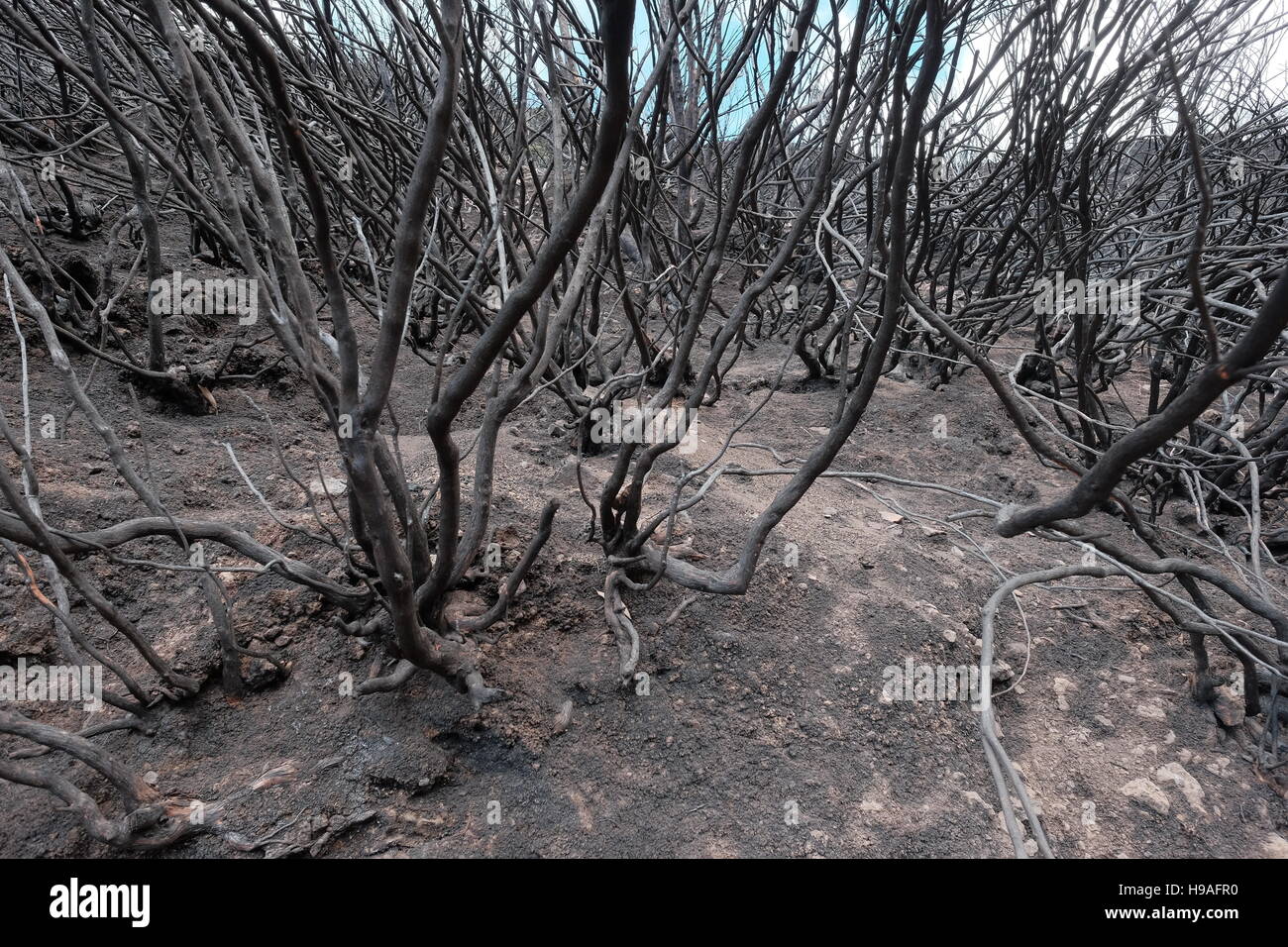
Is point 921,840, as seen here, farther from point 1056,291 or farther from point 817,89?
point 817,89

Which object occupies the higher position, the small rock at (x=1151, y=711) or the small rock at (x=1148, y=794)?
the small rock at (x=1151, y=711)

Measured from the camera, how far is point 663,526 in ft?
7.06

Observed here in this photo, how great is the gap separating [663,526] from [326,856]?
123cm

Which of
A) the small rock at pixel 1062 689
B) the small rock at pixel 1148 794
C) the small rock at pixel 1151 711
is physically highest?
the small rock at pixel 1062 689

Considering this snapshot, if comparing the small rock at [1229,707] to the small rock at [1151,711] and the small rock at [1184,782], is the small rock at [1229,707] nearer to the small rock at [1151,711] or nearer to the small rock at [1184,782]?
the small rock at [1151,711]

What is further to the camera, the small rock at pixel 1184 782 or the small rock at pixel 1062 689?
A: the small rock at pixel 1062 689

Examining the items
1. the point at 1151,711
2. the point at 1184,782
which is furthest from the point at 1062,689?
the point at 1184,782

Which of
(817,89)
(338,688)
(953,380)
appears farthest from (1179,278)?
(338,688)

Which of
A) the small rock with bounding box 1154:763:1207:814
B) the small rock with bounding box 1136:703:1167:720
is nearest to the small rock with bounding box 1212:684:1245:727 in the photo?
the small rock with bounding box 1136:703:1167:720

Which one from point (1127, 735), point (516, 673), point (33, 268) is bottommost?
point (1127, 735)

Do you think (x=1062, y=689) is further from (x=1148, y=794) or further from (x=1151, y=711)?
(x=1148, y=794)

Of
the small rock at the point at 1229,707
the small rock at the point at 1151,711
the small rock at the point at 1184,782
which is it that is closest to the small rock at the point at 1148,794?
the small rock at the point at 1184,782

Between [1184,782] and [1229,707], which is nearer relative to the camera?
[1184,782]

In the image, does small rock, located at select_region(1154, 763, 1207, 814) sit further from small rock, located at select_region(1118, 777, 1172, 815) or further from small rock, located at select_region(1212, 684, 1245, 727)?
small rock, located at select_region(1212, 684, 1245, 727)
